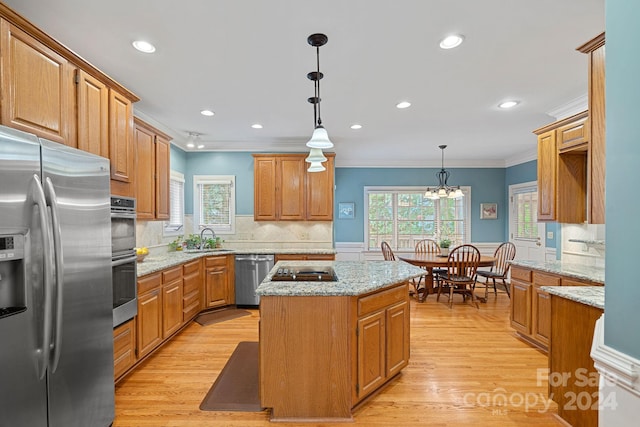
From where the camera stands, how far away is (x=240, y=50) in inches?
94.4

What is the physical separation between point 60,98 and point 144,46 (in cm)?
75

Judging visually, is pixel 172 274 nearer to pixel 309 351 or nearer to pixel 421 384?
pixel 309 351

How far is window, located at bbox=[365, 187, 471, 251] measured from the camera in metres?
6.94

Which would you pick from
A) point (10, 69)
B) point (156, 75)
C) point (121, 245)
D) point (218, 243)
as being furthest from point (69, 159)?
point (218, 243)

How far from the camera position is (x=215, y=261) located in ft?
14.7

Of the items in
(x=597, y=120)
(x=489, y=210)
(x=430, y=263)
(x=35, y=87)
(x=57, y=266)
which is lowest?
(x=430, y=263)

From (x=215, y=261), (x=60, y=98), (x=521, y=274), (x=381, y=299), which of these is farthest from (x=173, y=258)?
(x=521, y=274)

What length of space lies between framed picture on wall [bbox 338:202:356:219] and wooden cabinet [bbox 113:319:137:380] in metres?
4.83

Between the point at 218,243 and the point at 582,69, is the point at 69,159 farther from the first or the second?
the point at 582,69

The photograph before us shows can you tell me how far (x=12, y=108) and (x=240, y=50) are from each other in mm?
1453

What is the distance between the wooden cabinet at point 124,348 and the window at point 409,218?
5.08 metres

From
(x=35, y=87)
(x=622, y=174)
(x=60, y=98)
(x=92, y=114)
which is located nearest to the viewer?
(x=622, y=174)

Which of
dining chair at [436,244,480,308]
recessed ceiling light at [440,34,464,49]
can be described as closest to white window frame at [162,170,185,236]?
recessed ceiling light at [440,34,464,49]

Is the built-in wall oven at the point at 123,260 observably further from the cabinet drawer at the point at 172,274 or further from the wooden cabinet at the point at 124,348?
the cabinet drawer at the point at 172,274
